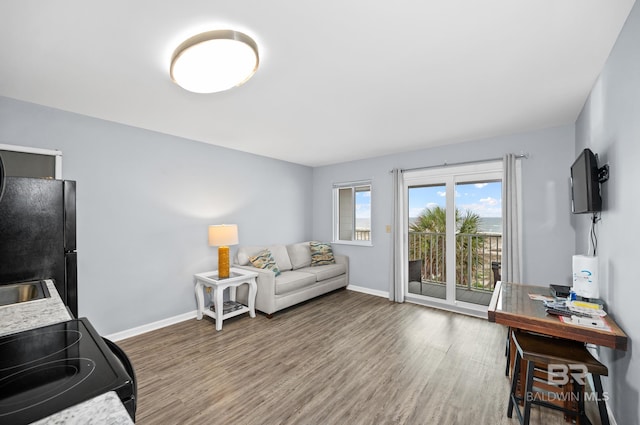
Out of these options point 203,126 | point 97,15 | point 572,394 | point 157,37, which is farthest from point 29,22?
point 572,394

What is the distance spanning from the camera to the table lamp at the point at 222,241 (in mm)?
3562

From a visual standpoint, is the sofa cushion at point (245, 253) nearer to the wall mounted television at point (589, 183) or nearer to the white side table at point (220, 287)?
the white side table at point (220, 287)

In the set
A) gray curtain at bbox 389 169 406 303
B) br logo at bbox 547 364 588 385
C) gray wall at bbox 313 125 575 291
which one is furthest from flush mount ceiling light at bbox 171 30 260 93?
gray wall at bbox 313 125 575 291

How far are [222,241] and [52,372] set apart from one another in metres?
2.85

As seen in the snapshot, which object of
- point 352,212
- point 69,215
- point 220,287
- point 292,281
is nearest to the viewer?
point 69,215

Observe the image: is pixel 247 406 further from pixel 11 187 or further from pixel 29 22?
pixel 29 22

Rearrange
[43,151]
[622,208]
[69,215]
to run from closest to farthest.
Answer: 1. [622,208]
2. [69,215]
3. [43,151]

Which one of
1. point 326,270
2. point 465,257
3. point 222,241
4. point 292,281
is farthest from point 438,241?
point 222,241

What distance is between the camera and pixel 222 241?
362cm

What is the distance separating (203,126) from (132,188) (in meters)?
1.10

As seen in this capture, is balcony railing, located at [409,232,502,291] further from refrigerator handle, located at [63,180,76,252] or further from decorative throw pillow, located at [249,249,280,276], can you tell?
refrigerator handle, located at [63,180,76,252]

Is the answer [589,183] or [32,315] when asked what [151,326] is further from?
[589,183]

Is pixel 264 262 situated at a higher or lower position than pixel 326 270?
higher

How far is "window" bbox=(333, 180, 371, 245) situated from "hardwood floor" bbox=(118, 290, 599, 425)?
1.73 m
